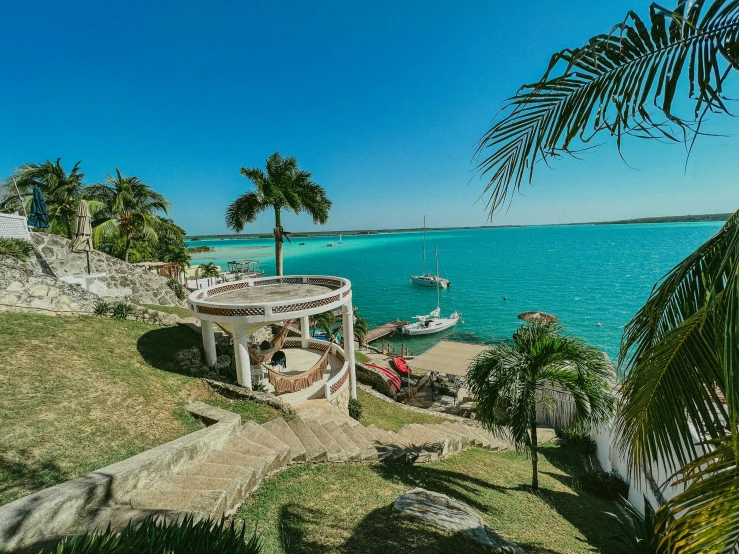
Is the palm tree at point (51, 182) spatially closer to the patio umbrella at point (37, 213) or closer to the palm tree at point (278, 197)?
the patio umbrella at point (37, 213)

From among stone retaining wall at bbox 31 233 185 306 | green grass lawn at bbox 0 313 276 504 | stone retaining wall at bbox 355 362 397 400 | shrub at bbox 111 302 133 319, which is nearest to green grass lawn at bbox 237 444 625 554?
green grass lawn at bbox 0 313 276 504

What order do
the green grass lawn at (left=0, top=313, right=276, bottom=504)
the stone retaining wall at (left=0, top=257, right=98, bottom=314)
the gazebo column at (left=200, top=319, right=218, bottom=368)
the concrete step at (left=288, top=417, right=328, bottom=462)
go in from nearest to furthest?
the green grass lawn at (left=0, top=313, right=276, bottom=504), the concrete step at (left=288, top=417, right=328, bottom=462), the stone retaining wall at (left=0, top=257, right=98, bottom=314), the gazebo column at (left=200, top=319, right=218, bottom=368)

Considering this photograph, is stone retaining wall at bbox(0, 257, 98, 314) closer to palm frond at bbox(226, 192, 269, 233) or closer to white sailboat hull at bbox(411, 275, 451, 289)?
palm frond at bbox(226, 192, 269, 233)

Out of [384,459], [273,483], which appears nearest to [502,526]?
[384,459]

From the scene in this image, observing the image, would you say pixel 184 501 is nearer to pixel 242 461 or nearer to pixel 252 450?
Answer: pixel 242 461

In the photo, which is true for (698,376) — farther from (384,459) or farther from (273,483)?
(384,459)
